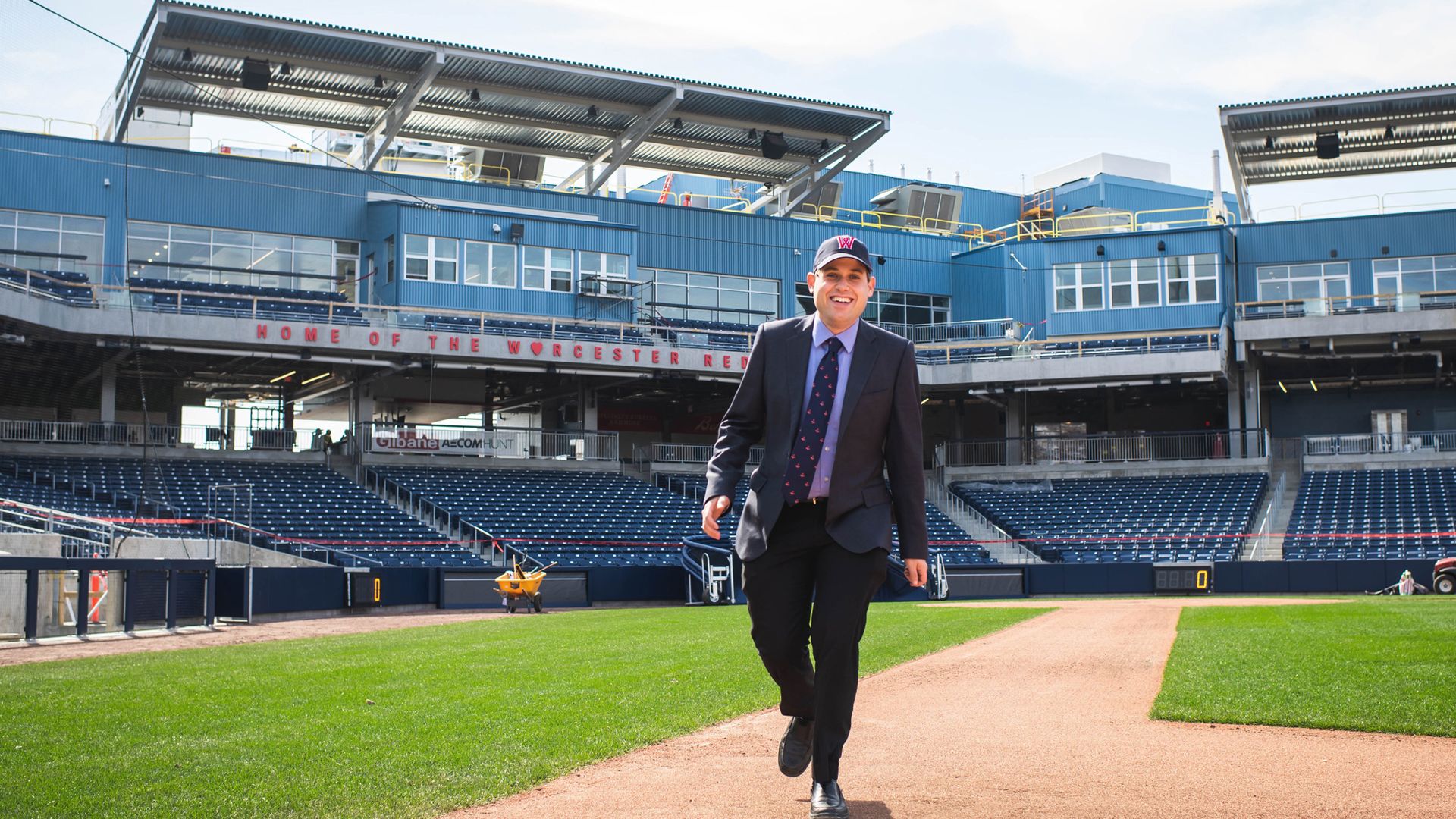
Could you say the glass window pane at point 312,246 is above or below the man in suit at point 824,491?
above

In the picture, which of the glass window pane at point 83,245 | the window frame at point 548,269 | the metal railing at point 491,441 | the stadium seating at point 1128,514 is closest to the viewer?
the glass window pane at point 83,245

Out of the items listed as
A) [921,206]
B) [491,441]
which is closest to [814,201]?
[921,206]

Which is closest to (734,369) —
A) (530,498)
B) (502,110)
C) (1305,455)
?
(530,498)

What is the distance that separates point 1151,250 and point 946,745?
44014 mm

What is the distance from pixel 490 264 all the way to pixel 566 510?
9730 mm

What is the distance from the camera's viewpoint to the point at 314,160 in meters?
46.8

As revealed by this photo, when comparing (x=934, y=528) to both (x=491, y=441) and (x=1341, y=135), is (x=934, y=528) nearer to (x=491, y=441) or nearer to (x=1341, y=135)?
(x=491, y=441)

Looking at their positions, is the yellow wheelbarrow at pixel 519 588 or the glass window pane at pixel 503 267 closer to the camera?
the yellow wheelbarrow at pixel 519 588

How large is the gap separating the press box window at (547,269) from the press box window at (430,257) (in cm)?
245

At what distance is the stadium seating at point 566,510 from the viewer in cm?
3538

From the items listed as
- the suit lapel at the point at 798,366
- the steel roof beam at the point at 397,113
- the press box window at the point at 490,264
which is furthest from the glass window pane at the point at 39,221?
the suit lapel at the point at 798,366

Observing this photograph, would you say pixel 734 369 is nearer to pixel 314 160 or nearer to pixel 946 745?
pixel 314 160

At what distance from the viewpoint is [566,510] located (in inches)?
1512

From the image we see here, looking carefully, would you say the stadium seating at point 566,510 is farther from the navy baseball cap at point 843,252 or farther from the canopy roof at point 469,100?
the navy baseball cap at point 843,252
